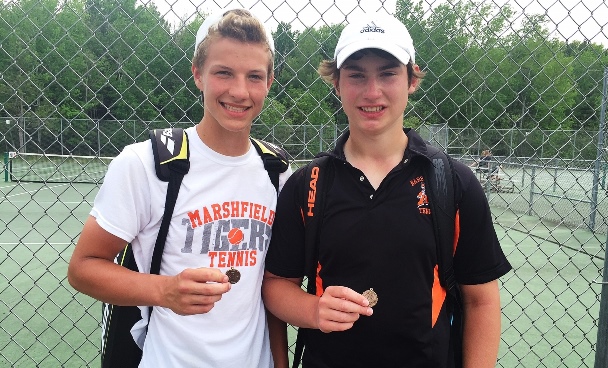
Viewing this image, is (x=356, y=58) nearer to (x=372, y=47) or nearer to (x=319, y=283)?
(x=372, y=47)

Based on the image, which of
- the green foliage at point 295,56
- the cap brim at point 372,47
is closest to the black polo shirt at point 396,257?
the cap brim at point 372,47

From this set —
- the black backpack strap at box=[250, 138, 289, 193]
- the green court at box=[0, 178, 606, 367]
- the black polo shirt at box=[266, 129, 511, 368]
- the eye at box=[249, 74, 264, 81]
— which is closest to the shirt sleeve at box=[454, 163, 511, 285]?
the black polo shirt at box=[266, 129, 511, 368]

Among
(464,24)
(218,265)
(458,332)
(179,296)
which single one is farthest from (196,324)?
(464,24)

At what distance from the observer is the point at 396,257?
151 cm

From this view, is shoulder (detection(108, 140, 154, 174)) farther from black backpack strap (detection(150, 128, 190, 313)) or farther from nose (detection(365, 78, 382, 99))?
nose (detection(365, 78, 382, 99))

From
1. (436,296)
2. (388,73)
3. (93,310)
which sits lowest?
(93,310)

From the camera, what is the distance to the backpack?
1515mm

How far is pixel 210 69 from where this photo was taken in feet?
5.20

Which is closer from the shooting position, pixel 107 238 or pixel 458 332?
pixel 107 238

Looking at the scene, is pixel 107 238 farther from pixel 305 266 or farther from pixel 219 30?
pixel 219 30

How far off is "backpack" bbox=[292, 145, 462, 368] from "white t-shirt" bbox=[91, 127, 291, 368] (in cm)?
21

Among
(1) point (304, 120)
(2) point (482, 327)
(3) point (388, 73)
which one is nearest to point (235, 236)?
(3) point (388, 73)

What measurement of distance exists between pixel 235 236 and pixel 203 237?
11 centimetres

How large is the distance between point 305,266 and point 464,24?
210 cm
